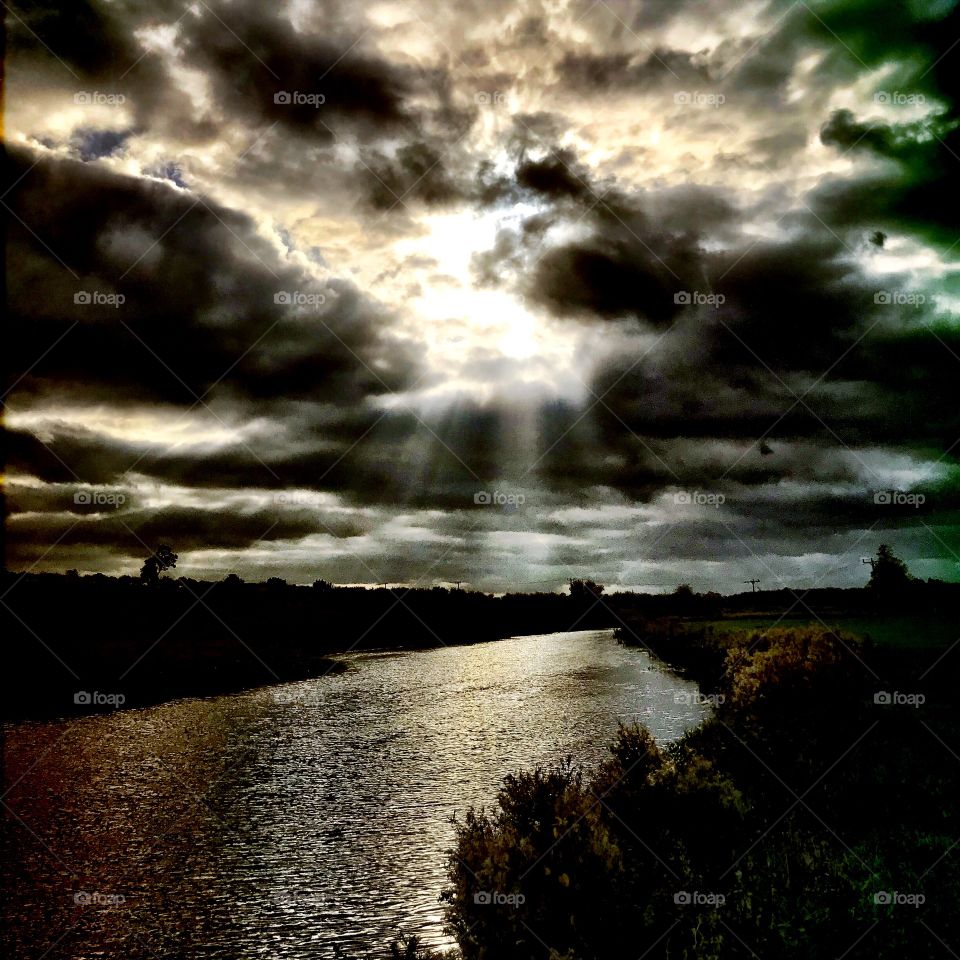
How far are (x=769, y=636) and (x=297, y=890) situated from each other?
82.6ft

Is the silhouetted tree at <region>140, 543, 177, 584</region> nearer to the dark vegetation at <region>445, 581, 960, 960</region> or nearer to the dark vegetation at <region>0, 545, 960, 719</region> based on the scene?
the dark vegetation at <region>0, 545, 960, 719</region>

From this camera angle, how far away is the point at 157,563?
14575 centimetres

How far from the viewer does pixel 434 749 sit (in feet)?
117

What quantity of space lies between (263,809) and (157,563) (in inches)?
5222

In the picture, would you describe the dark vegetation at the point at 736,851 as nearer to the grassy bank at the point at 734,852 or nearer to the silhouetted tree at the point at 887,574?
the grassy bank at the point at 734,852

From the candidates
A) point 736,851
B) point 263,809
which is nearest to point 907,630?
point 263,809

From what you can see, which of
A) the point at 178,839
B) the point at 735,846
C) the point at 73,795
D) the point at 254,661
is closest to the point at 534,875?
the point at 735,846

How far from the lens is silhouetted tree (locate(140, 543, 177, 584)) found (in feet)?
458

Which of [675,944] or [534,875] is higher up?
[534,875]

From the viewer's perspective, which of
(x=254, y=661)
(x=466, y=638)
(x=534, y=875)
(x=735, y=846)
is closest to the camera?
(x=534, y=875)

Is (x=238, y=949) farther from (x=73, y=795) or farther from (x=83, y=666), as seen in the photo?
(x=83, y=666)

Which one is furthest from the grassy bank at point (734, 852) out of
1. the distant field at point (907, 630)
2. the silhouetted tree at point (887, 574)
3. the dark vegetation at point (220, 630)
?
the silhouetted tree at point (887, 574)

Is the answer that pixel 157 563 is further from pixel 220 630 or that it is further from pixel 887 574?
pixel 887 574

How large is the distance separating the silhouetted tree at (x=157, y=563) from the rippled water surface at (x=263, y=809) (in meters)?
97.1
